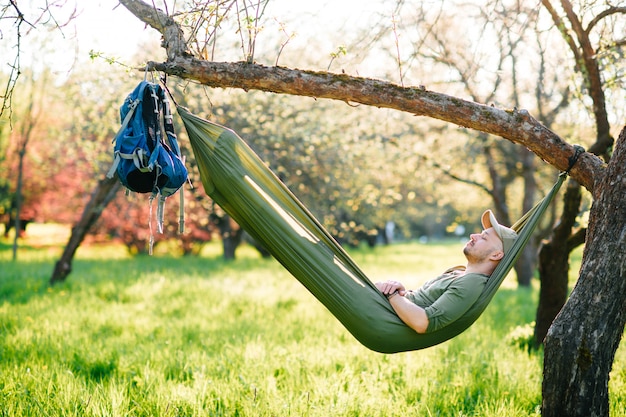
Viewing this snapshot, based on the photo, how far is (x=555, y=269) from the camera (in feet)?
13.4

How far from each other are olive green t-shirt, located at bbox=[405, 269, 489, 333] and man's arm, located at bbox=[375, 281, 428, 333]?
30mm

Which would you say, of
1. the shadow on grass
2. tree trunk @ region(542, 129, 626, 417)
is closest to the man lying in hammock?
tree trunk @ region(542, 129, 626, 417)

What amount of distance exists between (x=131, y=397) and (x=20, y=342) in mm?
1319

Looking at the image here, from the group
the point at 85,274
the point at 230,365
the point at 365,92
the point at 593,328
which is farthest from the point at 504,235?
the point at 85,274

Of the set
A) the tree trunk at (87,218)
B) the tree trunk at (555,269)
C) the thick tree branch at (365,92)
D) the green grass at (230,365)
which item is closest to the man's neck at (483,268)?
the thick tree branch at (365,92)

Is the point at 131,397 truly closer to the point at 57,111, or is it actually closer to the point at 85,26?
the point at 85,26

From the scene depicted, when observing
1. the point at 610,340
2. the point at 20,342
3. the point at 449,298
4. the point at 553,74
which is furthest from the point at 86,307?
the point at 553,74

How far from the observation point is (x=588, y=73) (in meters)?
3.72

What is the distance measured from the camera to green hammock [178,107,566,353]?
229cm

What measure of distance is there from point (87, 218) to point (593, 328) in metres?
5.86

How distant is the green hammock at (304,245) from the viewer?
2295 mm

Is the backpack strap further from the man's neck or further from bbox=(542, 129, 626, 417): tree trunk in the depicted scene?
bbox=(542, 129, 626, 417): tree trunk

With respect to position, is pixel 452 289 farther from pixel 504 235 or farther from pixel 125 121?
pixel 125 121

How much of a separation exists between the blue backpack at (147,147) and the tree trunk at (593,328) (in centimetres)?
170
